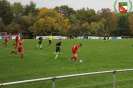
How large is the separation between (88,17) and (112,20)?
12498mm

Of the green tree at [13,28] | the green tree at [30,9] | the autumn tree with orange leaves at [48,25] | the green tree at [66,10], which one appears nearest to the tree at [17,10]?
the green tree at [30,9]

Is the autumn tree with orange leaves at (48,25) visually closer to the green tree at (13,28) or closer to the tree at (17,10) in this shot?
the green tree at (13,28)

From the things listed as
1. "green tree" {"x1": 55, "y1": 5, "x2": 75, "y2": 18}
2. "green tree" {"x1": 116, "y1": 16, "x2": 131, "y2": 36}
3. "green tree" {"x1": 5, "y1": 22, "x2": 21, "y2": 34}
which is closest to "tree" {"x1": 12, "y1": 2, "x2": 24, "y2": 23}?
"green tree" {"x1": 5, "y1": 22, "x2": 21, "y2": 34}

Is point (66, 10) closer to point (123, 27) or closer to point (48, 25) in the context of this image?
point (123, 27)

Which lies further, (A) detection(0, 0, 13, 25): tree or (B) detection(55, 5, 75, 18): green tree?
(B) detection(55, 5, 75, 18): green tree

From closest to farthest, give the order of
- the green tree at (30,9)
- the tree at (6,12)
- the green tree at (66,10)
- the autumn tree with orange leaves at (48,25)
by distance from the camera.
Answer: the autumn tree with orange leaves at (48,25), the tree at (6,12), the green tree at (30,9), the green tree at (66,10)

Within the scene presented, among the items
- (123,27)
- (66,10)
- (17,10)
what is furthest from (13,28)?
(123,27)

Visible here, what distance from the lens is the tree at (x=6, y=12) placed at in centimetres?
10950

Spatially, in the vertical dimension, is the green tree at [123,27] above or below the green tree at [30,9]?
below

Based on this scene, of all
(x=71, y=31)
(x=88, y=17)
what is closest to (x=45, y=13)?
(x=71, y=31)

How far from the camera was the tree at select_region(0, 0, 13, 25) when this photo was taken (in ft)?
359

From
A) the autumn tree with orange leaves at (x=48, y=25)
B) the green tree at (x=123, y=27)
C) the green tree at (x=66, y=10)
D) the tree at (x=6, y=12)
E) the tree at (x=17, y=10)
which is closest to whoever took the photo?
the autumn tree with orange leaves at (x=48, y=25)

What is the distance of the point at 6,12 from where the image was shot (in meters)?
109

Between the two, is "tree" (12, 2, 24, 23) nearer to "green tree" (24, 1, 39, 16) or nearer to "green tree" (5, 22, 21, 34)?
"green tree" (24, 1, 39, 16)
